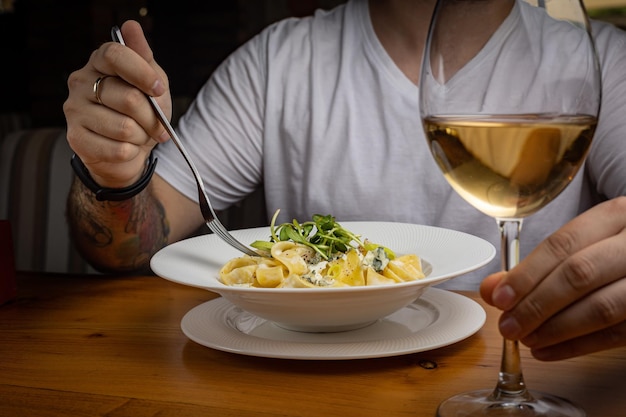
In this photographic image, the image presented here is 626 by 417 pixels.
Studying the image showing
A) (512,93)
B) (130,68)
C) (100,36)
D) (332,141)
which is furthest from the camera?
(100,36)

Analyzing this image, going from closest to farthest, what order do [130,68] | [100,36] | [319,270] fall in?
1. [319,270]
2. [130,68]
3. [100,36]

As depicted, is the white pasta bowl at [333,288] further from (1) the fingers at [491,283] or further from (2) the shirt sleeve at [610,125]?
(2) the shirt sleeve at [610,125]

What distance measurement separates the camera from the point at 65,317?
1.01 metres

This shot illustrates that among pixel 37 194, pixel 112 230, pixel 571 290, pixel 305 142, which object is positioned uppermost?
pixel 571 290

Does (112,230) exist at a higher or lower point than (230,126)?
lower

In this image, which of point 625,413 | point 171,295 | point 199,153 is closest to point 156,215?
point 199,153

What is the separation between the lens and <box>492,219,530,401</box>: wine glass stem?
595 millimetres

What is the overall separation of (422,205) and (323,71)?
16.1 inches

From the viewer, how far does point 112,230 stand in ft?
4.75

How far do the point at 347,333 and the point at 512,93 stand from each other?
1.33 ft

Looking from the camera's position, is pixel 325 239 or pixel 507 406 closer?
pixel 507 406

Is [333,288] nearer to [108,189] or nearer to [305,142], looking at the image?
[108,189]

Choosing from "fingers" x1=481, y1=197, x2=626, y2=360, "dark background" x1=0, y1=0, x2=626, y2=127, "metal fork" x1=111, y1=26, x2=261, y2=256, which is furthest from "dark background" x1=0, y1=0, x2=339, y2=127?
"fingers" x1=481, y1=197, x2=626, y2=360

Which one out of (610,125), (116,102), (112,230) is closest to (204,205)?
(116,102)
